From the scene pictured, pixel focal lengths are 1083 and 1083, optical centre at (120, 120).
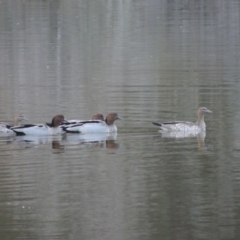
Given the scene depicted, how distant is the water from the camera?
41.0 ft

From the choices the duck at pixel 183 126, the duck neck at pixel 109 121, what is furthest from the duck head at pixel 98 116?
the duck at pixel 183 126

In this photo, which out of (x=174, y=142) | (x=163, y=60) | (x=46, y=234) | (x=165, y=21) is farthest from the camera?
(x=165, y=21)

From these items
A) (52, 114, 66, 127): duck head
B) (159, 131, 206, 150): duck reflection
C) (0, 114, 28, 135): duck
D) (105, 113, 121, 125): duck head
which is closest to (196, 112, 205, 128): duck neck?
(159, 131, 206, 150): duck reflection

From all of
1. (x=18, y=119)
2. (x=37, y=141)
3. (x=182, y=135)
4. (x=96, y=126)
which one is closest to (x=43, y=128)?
(x=37, y=141)

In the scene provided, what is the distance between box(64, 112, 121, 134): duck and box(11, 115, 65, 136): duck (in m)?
0.18

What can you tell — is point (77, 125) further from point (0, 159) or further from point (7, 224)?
point (7, 224)

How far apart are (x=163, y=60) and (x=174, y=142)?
1354cm

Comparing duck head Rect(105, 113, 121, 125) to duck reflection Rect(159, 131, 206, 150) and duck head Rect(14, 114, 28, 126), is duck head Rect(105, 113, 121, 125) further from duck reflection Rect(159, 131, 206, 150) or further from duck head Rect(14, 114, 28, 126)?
duck head Rect(14, 114, 28, 126)

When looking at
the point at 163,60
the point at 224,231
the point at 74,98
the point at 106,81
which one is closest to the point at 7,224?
the point at 224,231

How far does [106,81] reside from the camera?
25781mm

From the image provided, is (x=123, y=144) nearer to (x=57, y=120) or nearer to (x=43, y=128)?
(x=57, y=120)

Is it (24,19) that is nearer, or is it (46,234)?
(46,234)

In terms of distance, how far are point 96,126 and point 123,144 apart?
139 cm

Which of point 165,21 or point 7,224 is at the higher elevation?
point 165,21
